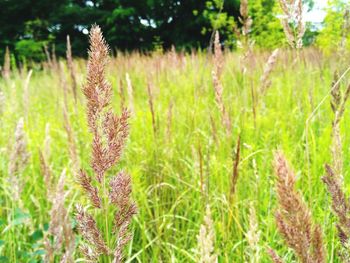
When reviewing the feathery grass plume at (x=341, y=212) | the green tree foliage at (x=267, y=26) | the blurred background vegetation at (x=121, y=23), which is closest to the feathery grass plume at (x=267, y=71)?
the feathery grass plume at (x=341, y=212)

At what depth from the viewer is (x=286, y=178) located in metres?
0.43

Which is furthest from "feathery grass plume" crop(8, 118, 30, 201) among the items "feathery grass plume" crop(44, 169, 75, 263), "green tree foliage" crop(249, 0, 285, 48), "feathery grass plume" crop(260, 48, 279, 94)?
"green tree foliage" crop(249, 0, 285, 48)

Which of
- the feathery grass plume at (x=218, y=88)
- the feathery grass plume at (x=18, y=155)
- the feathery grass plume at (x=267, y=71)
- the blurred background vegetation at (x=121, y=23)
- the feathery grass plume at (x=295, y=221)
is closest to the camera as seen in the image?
the feathery grass plume at (x=295, y=221)

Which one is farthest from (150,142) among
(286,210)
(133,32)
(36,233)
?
(133,32)

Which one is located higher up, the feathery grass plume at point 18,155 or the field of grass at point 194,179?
the feathery grass plume at point 18,155

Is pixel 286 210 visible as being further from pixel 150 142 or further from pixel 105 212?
pixel 150 142

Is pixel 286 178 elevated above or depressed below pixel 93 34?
below

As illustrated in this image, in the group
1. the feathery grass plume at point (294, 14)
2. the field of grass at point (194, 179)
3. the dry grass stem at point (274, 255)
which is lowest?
the field of grass at point (194, 179)

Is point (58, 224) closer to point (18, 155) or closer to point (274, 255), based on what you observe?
point (18, 155)

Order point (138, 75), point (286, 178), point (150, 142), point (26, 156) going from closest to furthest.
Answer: point (286, 178) → point (26, 156) → point (150, 142) → point (138, 75)

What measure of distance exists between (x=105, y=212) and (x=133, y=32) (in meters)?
19.9

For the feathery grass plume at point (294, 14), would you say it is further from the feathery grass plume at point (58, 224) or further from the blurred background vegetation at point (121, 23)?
the blurred background vegetation at point (121, 23)

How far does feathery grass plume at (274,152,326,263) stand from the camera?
42 centimetres

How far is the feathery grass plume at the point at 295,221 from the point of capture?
420mm
